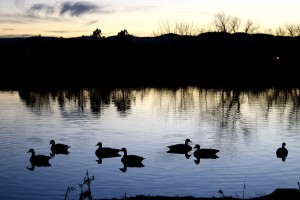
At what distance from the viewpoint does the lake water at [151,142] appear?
21266 mm

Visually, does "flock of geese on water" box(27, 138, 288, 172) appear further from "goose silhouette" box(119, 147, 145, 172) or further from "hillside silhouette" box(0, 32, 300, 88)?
"hillside silhouette" box(0, 32, 300, 88)

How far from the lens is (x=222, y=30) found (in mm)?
144500

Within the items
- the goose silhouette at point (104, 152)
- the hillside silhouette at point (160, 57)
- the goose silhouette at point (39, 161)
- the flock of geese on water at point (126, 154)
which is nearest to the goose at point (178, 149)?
the flock of geese on water at point (126, 154)

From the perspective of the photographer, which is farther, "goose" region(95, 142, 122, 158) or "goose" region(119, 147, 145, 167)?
"goose" region(95, 142, 122, 158)

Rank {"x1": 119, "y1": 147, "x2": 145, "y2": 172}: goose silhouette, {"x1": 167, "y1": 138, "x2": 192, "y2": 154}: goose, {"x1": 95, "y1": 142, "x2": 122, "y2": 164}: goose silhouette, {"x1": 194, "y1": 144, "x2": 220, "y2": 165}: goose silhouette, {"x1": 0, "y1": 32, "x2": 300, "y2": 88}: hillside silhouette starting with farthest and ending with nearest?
1. {"x1": 0, "y1": 32, "x2": 300, "y2": 88}: hillside silhouette
2. {"x1": 167, "y1": 138, "x2": 192, "y2": 154}: goose
3. {"x1": 194, "y1": 144, "x2": 220, "y2": 165}: goose silhouette
4. {"x1": 95, "y1": 142, "x2": 122, "y2": 164}: goose silhouette
5. {"x1": 119, "y1": 147, "x2": 145, "y2": 172}: goose silhouette

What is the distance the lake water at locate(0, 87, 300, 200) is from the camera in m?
21.3

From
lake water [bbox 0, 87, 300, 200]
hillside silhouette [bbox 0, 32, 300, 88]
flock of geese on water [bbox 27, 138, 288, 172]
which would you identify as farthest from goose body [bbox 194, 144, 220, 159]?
hillside silhouette [bbox 0, 32, 300, 88]

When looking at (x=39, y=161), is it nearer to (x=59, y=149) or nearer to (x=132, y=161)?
(x=59, y=149)

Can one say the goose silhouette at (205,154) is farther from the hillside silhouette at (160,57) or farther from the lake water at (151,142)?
the hillside silhouette at (160,57)

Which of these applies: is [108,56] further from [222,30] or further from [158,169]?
[158,169]

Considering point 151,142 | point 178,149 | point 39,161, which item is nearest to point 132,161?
point 39,161

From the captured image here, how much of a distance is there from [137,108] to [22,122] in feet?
49.0

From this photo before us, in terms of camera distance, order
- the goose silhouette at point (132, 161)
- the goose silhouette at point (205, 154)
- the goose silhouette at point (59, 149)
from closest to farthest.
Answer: the goose silhouette at point (132, 161) → the goose silhouette at point (205, 154) → the goose silhouette at point (59, 149)

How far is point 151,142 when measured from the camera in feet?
108
